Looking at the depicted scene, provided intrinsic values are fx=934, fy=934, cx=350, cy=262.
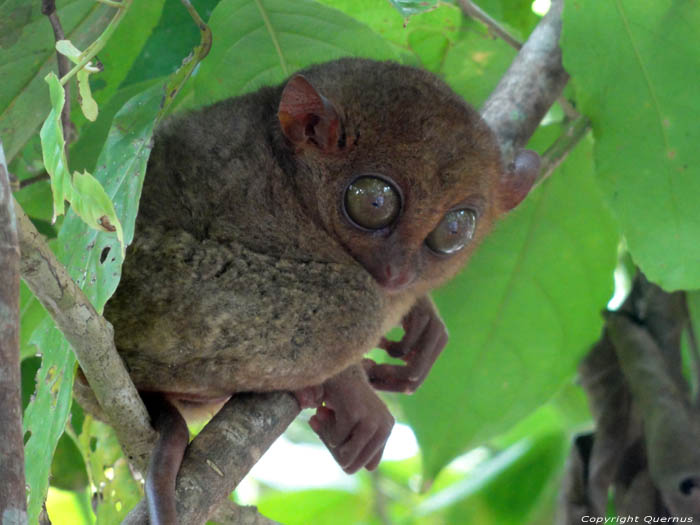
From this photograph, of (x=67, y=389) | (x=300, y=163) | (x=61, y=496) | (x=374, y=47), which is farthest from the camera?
(x=61, y=496)

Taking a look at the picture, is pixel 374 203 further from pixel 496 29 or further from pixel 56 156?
pixel 496 29

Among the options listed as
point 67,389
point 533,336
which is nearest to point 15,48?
point 67,389

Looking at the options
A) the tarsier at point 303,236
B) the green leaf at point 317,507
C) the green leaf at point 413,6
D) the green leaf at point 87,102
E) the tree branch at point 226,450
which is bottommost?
the green leaf at point 317,507

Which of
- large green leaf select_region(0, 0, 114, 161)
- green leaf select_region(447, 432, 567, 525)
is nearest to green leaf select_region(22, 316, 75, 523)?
large green leaf select_region(0, 0, 114, 161)

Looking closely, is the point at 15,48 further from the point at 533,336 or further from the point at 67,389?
the point at 533,336

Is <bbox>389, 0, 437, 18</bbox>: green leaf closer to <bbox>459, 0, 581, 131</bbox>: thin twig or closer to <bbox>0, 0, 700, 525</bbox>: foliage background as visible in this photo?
<bbox>0, 0, 700, 525</bbox>: foliage background

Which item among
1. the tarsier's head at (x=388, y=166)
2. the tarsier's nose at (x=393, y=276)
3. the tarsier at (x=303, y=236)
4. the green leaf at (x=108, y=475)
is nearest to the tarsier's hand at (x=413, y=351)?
the tarsier at (x=303, y=236)

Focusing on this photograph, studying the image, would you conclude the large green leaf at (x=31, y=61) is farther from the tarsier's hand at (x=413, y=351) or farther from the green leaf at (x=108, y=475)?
the tarsier's hand at (x=413, y=351)
